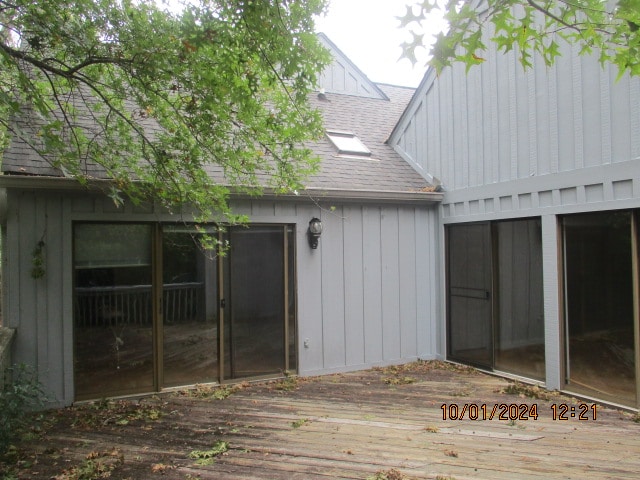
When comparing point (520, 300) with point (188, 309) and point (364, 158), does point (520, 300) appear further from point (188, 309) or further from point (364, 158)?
point (188, 309)

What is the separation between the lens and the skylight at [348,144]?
827cm

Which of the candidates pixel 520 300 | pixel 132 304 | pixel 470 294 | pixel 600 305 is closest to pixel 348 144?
pixel 470 294

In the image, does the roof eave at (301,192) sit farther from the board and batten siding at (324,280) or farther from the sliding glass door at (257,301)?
the sliding glass door at (257,301)

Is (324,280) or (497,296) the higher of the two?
(324,280)

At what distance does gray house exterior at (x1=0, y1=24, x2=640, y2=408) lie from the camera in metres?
5.19

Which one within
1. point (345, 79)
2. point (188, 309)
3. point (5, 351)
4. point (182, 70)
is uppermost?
point (345, 79)

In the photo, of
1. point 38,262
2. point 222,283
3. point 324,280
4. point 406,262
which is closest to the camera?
point 38,262

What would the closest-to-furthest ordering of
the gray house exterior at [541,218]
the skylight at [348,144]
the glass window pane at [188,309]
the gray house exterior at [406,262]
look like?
the gray house exterior at [541,218], the gray house exterior at [406,262], the glass window pane at [188,309], the skylight at [348,144]

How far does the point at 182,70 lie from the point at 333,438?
369 centimetres

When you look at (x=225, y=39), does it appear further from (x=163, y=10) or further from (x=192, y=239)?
(x=192, y=239)
